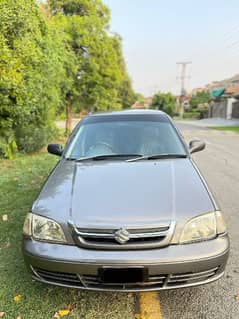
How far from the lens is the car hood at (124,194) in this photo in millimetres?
2150

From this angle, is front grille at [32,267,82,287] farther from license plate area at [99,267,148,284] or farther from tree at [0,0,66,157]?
tree at [0,0,66,157]

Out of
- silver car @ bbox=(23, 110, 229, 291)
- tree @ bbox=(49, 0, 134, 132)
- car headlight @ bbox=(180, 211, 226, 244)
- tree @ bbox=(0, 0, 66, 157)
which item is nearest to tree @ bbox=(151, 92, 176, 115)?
tree @ bbox=(49, 0, 134, 132)

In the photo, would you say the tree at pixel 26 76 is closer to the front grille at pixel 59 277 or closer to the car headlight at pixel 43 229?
the car headlight at pixel 43 229

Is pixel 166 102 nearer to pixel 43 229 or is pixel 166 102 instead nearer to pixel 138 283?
→ pixel 43 229

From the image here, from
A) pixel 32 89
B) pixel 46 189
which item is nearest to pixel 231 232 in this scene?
pixel 46 189

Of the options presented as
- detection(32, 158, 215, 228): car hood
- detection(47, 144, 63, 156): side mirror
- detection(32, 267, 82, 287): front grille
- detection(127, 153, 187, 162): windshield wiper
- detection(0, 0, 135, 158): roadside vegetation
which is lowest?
detection(32, 267, 82, 287): front grille

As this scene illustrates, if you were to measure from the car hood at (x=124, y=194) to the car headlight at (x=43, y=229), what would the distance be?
0.17ft

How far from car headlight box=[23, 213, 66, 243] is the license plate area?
1.23 ft

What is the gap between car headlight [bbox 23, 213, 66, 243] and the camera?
7.22ft

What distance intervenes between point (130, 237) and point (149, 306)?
2.27 ft

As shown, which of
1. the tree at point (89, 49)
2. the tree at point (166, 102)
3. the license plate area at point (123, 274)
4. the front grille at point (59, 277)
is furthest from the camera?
the tree at point (166, 102)

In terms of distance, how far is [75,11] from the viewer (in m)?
14.4

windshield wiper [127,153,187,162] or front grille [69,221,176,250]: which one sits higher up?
windshield wiper [127,153,187,162]

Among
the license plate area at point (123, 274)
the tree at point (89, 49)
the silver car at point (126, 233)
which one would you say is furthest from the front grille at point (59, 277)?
the tree at point (89, 49)
